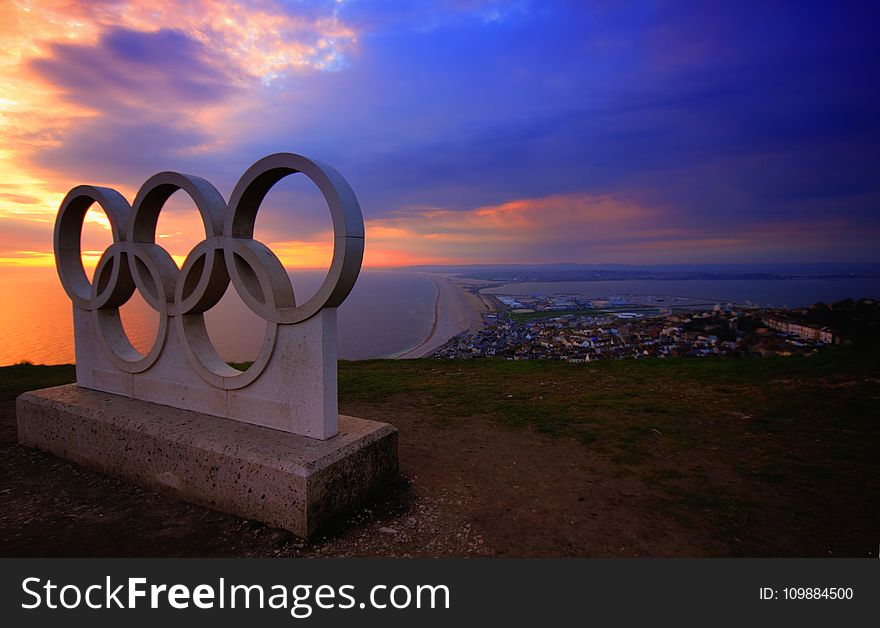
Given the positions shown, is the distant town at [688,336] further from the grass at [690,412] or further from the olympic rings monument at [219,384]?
the olympic rings monument at [219,384]

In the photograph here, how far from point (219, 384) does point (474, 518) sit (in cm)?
352

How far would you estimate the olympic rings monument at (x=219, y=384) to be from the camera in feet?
15.6

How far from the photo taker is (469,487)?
5.52 metres

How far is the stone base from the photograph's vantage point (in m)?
4.51

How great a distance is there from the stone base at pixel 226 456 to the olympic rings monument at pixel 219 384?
2 centimetres

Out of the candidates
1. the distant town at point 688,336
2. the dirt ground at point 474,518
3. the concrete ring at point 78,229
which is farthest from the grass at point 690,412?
the concrete ring at point 78,229

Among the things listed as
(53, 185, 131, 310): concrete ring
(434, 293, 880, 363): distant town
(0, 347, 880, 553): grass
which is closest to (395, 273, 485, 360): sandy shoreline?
(434, 293, 880, 363): distant town

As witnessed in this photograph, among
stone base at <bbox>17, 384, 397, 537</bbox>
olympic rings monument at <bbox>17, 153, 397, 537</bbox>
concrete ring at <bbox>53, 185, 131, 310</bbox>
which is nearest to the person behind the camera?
stone base at <bbox>17, 384, 397, 537</bbox>

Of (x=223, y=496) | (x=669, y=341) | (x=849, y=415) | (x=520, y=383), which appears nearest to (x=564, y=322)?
(x=669, y=341)

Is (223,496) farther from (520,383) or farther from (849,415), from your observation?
(849,415)

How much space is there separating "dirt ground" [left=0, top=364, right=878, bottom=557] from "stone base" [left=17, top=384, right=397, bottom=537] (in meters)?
0.17

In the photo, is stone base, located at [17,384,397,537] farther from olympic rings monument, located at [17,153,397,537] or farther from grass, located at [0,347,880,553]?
grass, located at [0,347,880,553]

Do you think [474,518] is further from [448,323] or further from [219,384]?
[448,323]

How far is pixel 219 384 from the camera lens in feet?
19.1
